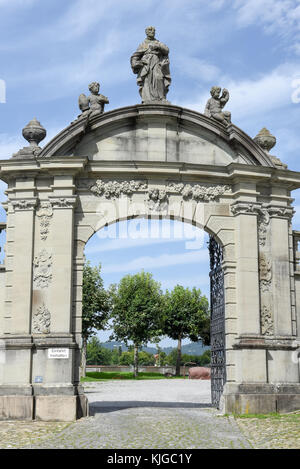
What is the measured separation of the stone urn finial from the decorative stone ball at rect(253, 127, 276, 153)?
5352mm

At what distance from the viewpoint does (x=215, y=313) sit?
1540 centimetres

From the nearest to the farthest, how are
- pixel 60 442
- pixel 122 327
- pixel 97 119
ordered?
pixel 60 442, pixel 97 119, pixel 122 327

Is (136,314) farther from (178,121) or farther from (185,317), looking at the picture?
(178,121)

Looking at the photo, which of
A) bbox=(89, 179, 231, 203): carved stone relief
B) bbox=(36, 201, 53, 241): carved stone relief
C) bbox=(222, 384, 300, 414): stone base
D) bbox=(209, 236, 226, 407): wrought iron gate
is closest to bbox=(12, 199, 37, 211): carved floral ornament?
bbox=(36, 201, 53, 241): carved stone relief

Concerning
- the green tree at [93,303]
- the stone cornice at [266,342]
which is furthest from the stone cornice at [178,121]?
the green tree at [93,303]

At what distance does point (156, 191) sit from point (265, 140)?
3217mm

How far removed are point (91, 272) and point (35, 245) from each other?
78.1 feet

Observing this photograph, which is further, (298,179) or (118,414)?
(298,179)

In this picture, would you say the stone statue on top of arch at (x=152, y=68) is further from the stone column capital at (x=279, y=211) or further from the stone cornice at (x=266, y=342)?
the stone cornice at (x=266, y=342)

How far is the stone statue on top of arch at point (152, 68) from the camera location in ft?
49.7

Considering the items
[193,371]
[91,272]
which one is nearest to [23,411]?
[91,272]

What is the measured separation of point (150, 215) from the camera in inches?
569

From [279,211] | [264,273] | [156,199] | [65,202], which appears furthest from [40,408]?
[279,211]
